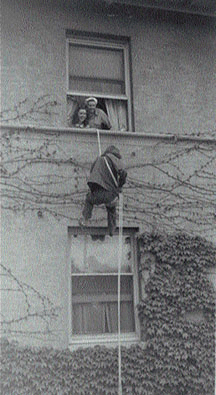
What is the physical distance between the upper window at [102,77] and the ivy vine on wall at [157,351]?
2370 millimetres

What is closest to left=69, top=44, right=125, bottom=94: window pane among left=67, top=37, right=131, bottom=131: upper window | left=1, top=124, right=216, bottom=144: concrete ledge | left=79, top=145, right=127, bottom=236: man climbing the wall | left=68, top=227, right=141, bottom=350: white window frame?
left=67, top=37, right=131, bottom=131: upper window

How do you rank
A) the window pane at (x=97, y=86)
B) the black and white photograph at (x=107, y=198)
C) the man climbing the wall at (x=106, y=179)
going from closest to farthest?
the man climbing the wall at (x=106, y=179)
the black and white photograph at (x=107, y=198)
the window pane at (x=97, y=86)

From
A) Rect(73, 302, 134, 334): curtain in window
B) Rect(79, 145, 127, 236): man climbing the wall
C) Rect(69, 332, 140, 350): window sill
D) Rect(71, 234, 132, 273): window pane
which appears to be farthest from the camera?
Rect(71, 234, 132, 273): window pane

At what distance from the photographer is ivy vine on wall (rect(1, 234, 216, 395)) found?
6.56 metres

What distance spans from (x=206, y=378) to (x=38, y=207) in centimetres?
359

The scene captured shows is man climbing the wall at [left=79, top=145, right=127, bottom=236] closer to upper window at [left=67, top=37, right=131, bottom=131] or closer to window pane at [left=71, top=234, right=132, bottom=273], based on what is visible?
window pane at [left=71, top=234, right=132, bottom=273]

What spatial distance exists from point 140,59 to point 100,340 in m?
4.79

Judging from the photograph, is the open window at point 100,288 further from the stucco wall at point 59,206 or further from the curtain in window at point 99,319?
the stucco wall at point 59,206

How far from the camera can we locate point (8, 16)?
7980 millimetres

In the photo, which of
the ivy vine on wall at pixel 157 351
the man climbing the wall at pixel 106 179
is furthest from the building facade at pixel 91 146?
the man climbing the wall at pixel 106 179

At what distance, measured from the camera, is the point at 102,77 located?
8367mm

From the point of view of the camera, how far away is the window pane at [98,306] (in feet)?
23.4

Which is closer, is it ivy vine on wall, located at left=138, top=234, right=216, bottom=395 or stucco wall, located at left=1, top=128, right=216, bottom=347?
stucco wall, located at left=1, top=128, right=216, bottom=347

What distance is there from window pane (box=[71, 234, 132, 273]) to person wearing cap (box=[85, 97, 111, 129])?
1882 millimetres
